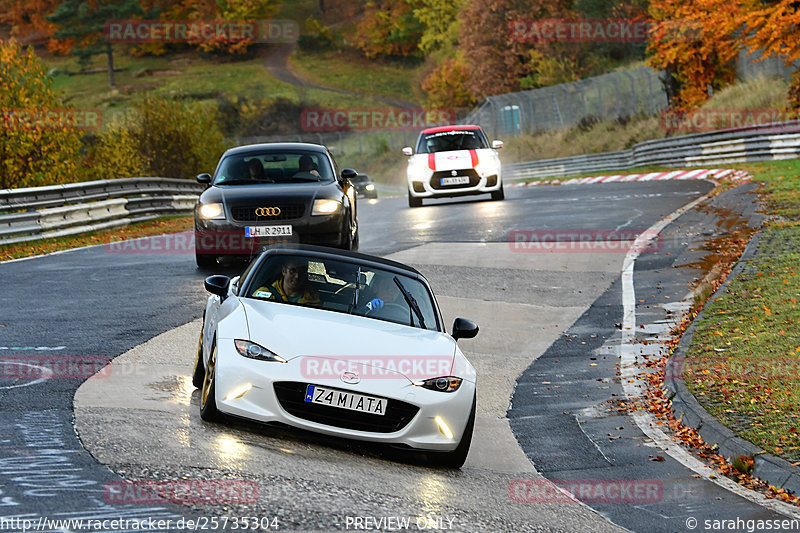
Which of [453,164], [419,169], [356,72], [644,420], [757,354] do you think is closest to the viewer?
[644,420]

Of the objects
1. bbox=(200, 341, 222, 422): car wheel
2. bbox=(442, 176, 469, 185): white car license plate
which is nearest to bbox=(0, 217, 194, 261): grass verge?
bbox=(442, 176, 469, 185): white car license plate

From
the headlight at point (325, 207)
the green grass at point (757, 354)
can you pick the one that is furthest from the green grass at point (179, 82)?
the green grass at point (757, 354)

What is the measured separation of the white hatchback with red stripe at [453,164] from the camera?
90.3ft

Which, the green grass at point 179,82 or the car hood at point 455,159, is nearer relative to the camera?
the car hood at point 455,159

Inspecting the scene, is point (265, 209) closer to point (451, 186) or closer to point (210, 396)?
point (210, 396)

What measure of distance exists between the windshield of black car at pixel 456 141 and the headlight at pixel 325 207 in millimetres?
12436

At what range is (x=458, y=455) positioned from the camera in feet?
25.9

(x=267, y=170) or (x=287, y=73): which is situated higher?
(x=287, y=73)

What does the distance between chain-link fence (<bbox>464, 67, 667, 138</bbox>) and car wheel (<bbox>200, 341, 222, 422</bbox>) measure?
4406 cm

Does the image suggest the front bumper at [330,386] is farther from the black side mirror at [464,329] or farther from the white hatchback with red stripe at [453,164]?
the white hatchback with red stripe at [453,164]

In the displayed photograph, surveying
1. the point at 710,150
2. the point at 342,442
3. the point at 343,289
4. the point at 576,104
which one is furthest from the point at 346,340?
the point at 576,104

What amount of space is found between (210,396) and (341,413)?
911mm

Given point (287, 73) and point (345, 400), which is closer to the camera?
point (345, 400)

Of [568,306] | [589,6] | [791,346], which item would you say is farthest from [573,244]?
[589,6]
